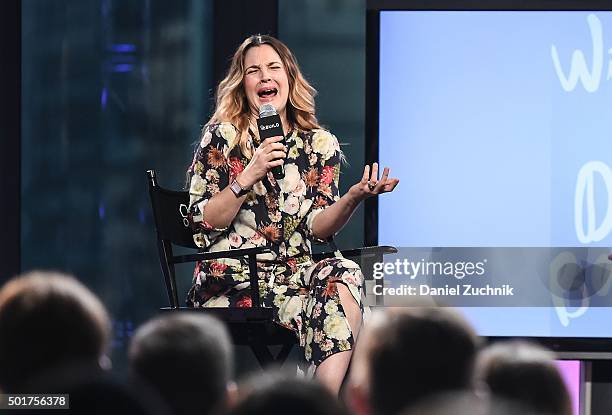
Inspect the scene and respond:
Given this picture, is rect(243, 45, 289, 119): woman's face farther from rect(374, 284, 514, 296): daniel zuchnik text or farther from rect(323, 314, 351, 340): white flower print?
rect(374, 284, 514, 296): daniel zuchnik text

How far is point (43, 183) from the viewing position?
4.93 metres

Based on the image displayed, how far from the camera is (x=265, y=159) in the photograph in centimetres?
339

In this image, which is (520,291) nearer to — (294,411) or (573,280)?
(573,280)

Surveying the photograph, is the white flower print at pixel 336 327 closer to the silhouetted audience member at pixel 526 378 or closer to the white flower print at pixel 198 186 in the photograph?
the white flower print at pixel 198 186

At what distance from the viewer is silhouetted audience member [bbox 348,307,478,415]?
132cm

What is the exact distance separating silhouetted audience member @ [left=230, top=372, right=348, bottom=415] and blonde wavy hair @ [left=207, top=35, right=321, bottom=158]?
8.59 ft

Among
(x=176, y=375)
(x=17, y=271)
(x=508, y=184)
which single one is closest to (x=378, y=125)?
(x=508, y=184)

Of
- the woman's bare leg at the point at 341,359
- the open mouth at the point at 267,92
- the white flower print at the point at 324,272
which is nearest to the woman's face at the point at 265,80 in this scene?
the open mouth at the point at 267,92

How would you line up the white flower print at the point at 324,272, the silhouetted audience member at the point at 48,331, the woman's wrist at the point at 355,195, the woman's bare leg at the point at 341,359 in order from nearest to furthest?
the silhouetted audience member at the point at 48,331
the woman's bare leg at the point at 341,359
the white flower print at the point at 324,272
the woman's wrist at the point at 355,195

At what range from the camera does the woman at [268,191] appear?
3.47 metres

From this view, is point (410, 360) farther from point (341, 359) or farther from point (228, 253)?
point (228, 253)

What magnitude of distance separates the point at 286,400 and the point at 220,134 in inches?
104

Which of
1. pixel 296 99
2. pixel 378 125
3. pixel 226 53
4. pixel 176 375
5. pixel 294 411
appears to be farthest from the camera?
pixel 226 53

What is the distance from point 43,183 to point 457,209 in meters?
1.81
